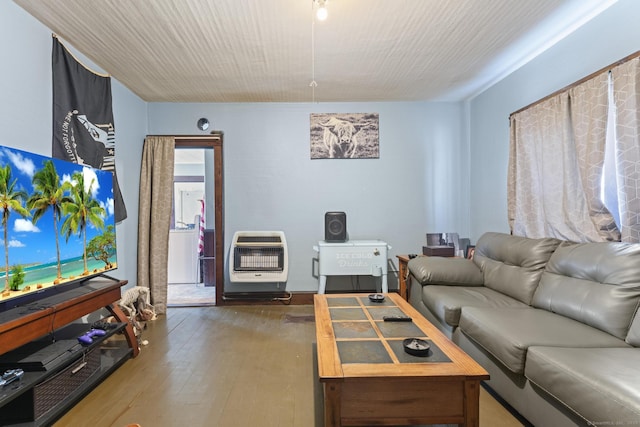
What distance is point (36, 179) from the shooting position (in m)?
1.73

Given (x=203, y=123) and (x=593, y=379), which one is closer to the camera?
(x=593, y=379)

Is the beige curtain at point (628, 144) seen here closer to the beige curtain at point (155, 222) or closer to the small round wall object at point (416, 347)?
→ the small round wall object at point (416, 347)

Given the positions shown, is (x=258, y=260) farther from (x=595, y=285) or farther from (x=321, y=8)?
(x=595, y=285)

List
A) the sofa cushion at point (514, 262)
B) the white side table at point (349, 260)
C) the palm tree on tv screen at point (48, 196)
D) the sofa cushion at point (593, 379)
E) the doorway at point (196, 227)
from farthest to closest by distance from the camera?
1. the doorway at point (196, 227)
2. the white side table at point (349, 260)
3. the sofa cushion at point (514, 262)
4. the palm tree on tv screen at point (48, 196)
5. the sofa cushion at point (593, 379)

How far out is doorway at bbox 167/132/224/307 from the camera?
3715mm

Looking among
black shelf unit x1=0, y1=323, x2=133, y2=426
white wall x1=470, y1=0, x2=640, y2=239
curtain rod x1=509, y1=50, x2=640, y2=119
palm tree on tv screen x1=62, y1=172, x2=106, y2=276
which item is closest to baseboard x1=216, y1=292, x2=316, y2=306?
black shelf unit x1=0, y1=323, x2=133, y2=426

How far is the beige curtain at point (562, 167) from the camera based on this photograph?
2014 millimetres

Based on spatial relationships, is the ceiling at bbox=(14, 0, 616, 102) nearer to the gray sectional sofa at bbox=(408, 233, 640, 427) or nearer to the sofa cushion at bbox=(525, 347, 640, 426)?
the gray sectional sofa at bbox=(408, 233, 640, 427)

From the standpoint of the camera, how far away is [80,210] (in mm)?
2072

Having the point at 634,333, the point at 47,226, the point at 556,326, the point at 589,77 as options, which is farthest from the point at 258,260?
the point at 589,77

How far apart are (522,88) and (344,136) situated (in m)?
1.85

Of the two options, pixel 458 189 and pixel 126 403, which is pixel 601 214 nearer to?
pixel 458 189

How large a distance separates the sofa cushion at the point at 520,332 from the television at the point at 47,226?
2.49 metres

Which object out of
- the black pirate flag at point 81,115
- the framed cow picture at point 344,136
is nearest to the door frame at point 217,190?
the black pirate flag at point 81,115
